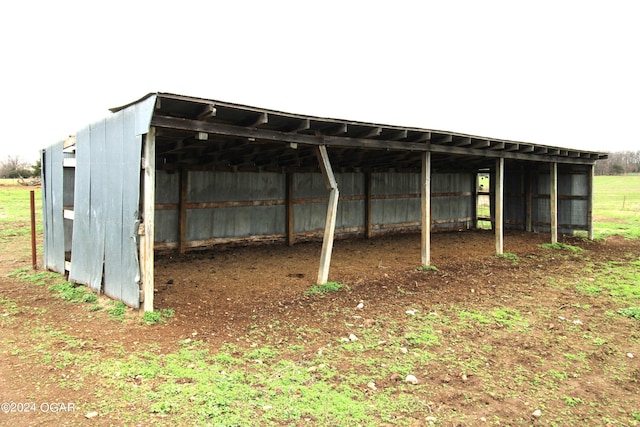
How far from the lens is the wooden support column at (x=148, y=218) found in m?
4.95

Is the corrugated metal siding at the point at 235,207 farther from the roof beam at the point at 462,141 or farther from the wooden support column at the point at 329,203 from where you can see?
the roof beam at the point at 462,141

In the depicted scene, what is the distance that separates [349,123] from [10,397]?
5256 mm

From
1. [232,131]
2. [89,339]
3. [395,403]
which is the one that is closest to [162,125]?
[232,131]

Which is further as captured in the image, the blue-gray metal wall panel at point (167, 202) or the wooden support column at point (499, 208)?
the wooden support column at point (499, 208)

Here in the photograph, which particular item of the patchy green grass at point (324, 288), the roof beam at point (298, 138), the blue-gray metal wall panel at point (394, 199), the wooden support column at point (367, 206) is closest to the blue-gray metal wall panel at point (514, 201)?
the blue-gray metal wall panel at point (394, 199)

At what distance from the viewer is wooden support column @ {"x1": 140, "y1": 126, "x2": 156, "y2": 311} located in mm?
4945

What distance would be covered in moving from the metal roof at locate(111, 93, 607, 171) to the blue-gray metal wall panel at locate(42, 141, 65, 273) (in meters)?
1.81

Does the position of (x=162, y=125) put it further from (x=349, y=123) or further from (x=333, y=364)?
(x=333, y=364)

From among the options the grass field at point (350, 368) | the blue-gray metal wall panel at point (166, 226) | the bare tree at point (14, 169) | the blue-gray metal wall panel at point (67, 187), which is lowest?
the grass field at point (350, 368)

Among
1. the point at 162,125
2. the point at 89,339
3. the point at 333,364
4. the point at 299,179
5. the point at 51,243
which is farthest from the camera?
the point at 299,179

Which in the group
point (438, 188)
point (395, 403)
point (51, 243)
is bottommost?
point (395, 403)

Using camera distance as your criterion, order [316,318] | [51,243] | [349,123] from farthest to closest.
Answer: [51,243] < [349,123] < [316,318]

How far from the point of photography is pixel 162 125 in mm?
4891

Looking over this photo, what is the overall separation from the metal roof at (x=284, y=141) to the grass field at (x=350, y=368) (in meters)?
2.65
